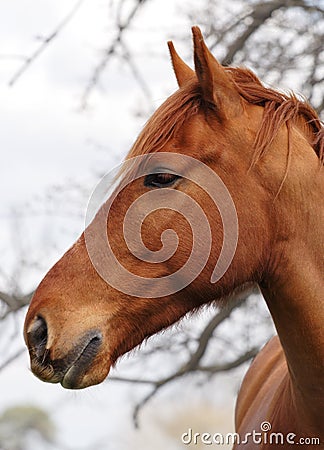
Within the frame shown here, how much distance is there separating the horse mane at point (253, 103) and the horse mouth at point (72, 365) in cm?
58

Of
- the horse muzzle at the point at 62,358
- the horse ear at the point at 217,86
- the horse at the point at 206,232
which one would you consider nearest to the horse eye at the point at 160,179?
the horse at the point at 206,232

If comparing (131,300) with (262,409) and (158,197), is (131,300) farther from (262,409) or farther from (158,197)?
(262,409)

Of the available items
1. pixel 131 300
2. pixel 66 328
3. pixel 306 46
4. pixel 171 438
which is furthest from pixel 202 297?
pixel 171 438

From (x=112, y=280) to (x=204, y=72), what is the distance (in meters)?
0.67

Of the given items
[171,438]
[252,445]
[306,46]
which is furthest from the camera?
[171,438]

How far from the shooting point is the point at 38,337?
2109mm

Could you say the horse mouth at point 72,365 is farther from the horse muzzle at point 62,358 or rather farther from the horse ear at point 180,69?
the horse ear at point 180,69

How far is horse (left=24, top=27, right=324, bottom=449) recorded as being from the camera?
2.21 meters

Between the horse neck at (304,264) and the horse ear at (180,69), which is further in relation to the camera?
the horse ear at (180,69)

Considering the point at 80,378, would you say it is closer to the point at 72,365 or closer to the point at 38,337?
the point at 72,365

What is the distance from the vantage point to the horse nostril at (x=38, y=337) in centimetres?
211

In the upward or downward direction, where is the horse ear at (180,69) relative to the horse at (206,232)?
upward

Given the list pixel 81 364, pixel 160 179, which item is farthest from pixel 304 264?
pixel 81 364

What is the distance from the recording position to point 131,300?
87.6 inches
